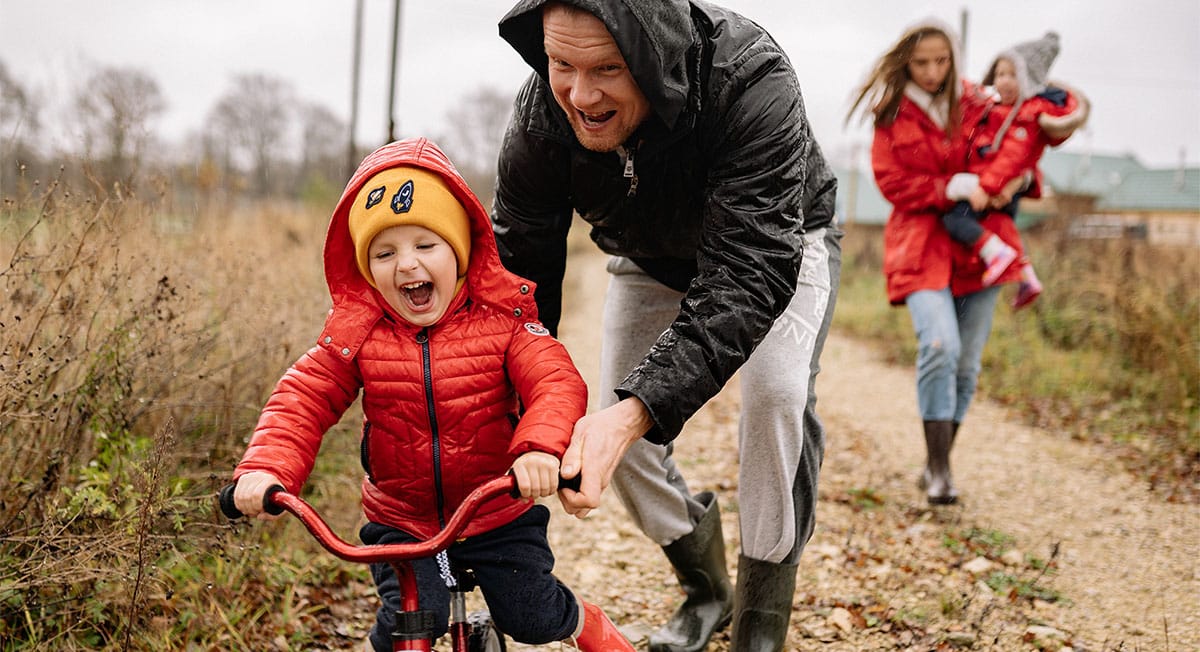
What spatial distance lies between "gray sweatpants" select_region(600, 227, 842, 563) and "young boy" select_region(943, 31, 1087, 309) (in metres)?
2.21

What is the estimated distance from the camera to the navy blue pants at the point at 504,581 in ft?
7.75

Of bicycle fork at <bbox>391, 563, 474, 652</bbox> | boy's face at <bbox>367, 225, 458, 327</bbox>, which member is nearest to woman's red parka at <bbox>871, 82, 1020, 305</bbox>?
boy's face at <bbox>367, 225, 458, 327</bbox>

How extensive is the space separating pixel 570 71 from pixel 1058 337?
819cm

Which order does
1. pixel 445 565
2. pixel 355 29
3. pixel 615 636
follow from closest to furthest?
pixel 445 565, pixel 615 636, pixel 355 29

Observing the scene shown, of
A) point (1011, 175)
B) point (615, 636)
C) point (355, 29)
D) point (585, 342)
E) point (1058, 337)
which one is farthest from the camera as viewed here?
point (355, 29)

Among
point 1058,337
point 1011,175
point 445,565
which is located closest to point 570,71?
point 445,565

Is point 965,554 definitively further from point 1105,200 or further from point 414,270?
point 1105,200

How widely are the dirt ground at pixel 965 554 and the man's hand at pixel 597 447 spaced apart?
1563 millimetres

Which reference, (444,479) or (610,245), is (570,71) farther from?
(444,479)

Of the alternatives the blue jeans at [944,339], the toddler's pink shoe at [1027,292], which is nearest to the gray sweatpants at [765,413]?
the blue jeans at [944,339]

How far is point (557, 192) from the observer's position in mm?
2746

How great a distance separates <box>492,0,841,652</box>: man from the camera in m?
2.17

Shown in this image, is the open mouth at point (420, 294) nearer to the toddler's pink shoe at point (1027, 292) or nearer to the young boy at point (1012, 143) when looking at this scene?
the young boy at point (1012, 143)

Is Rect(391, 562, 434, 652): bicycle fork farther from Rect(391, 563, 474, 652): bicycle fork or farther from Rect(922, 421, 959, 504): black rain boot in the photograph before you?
Rect(922, 421, 959, 504): black rain boot
